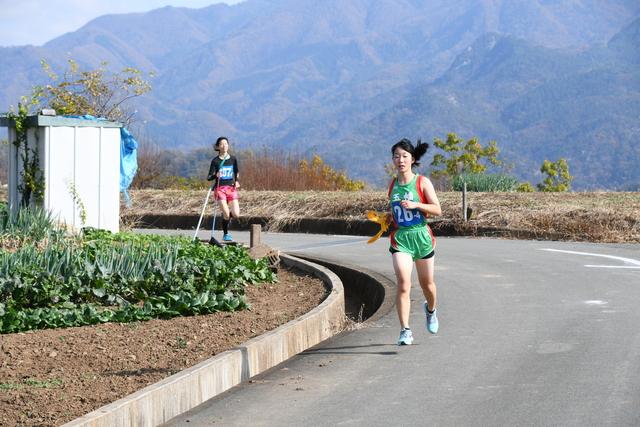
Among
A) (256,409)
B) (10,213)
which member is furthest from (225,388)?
(10,213)

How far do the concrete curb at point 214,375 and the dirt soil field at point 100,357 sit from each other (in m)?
0.25

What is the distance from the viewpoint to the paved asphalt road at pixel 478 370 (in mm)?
6742

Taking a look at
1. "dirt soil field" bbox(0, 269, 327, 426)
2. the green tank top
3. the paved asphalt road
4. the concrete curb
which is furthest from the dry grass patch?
the green tank top

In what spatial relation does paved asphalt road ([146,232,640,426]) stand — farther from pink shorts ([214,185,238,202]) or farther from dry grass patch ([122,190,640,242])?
dry grass patch ([122,190,640,242])

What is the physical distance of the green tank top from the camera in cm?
899

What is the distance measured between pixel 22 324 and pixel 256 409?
292 cm

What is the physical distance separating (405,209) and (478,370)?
1564mm

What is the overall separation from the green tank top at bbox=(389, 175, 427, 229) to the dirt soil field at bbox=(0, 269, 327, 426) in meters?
1.41

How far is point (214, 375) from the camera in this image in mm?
7371

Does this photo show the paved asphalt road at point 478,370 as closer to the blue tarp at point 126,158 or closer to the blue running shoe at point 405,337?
the blue running shoe at point 405,337

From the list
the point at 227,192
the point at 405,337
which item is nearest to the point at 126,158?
the point at 227,192

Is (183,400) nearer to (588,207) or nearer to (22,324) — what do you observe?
(22,324)

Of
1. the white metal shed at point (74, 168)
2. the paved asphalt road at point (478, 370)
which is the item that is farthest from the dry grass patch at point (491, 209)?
the white metal shed at point (74, 168)

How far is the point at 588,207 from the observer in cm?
2164
